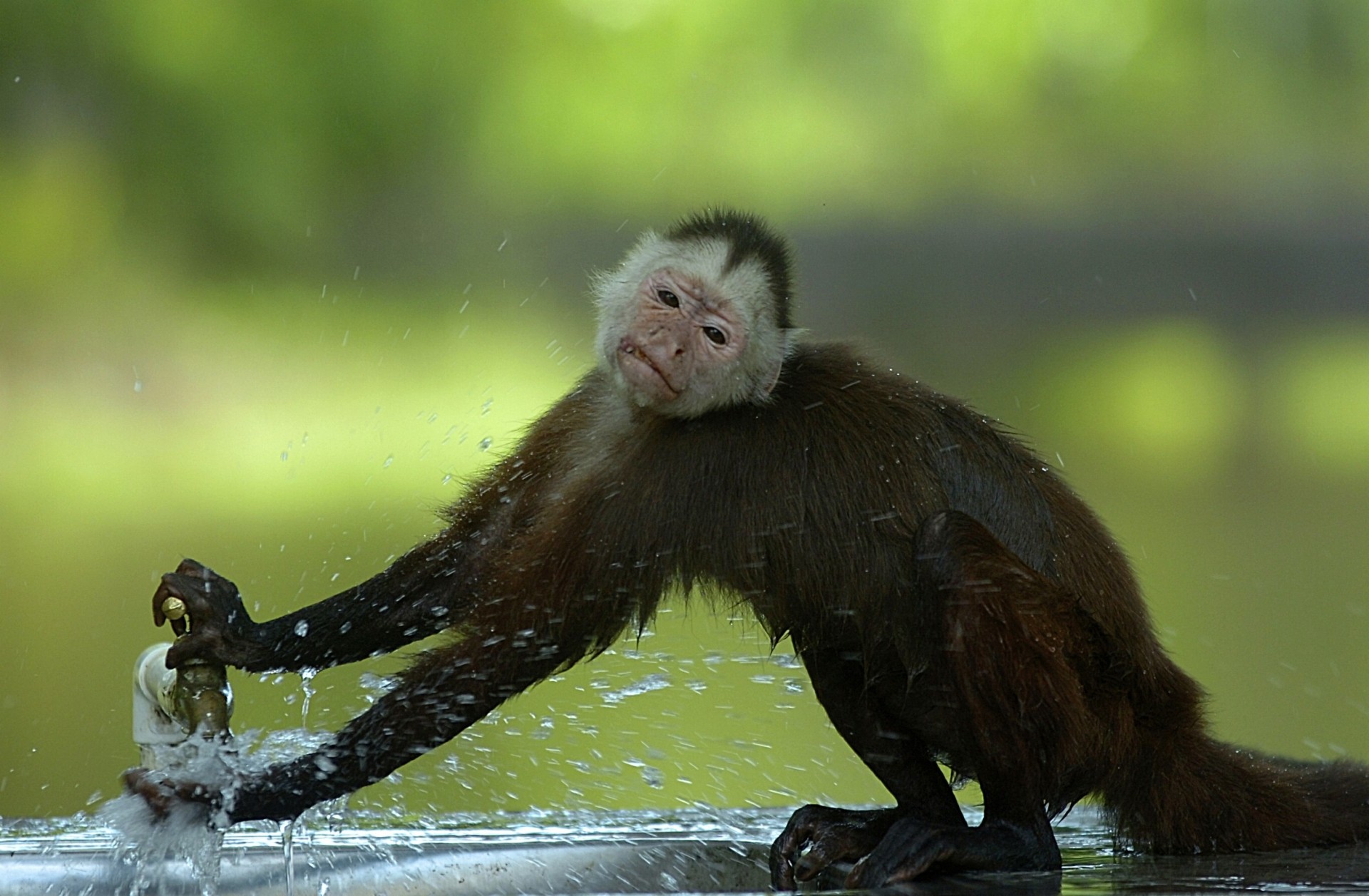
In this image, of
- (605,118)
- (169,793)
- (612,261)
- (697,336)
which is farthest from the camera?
(605,118)

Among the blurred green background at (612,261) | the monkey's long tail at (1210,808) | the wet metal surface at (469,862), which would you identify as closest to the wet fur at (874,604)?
the monkey's long tail at (1210,808)

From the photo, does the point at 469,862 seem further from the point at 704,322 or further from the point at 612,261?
the point at 612,261

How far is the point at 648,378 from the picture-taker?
243 centimetres

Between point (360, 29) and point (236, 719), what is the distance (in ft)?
8.66

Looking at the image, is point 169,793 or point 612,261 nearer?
point 169,793

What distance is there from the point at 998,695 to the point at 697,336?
2.59 feet

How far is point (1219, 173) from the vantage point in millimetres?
5305

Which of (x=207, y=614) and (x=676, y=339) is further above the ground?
(x=676, y=339)

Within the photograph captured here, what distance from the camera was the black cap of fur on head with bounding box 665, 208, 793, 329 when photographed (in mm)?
2525

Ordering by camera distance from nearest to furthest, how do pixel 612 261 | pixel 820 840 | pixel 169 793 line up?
pixel 169 793, pixel 820 840, pixel 612 261

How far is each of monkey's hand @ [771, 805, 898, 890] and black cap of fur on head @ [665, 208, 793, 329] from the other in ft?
2.76

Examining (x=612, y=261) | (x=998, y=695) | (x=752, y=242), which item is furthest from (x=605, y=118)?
(x=998, y=695)

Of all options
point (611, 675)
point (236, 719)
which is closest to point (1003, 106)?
point (611, 675)

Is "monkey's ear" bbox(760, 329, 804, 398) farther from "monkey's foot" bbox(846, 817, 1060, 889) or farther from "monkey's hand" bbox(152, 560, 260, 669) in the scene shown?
"monkey's hand" bbox(152, 560, 260, 669)
